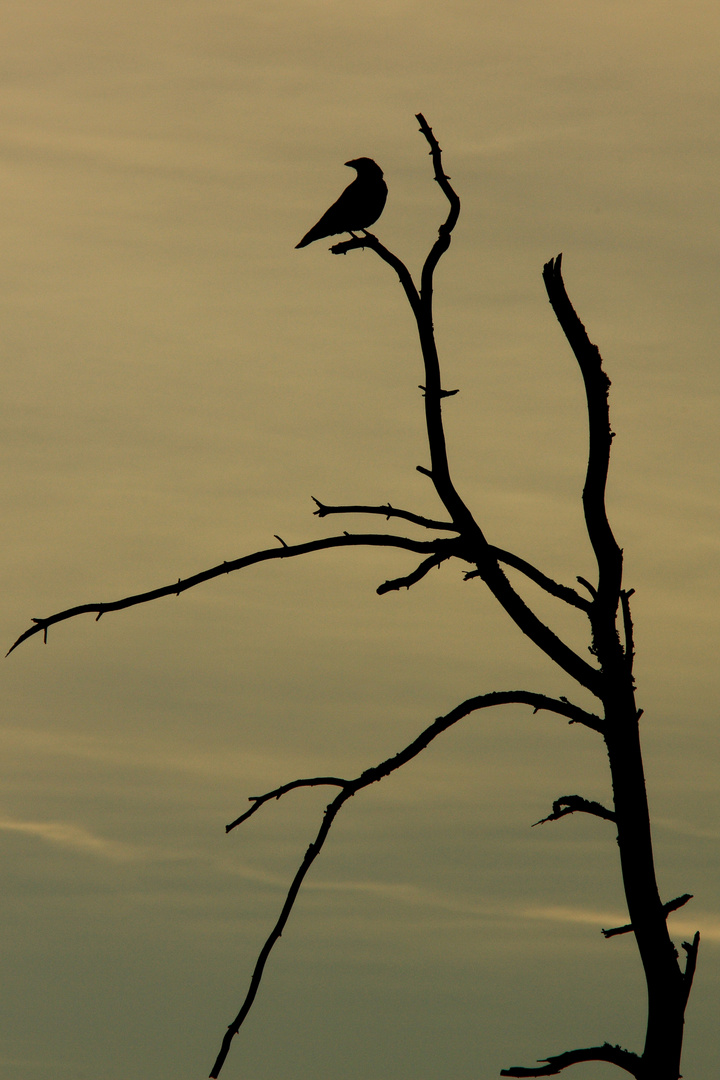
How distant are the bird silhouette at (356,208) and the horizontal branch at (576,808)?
838cm

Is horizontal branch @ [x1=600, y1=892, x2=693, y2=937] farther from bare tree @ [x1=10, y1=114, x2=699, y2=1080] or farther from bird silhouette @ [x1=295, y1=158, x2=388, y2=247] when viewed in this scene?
bird silhouette @ [x1=295, y1=158, x2=388, y2=247]

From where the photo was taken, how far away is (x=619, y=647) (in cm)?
869

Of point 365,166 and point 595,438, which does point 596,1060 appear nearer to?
point 595,438

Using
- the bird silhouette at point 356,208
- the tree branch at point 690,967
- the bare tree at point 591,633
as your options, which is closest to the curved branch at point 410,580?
the bare tree at point 591,633

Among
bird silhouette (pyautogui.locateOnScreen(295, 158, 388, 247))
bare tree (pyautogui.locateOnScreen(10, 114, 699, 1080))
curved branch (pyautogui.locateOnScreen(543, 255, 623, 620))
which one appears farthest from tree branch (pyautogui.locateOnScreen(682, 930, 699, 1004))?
bird silhouette (pyautogui.locateOnScreen(295, 158, 388, 247))

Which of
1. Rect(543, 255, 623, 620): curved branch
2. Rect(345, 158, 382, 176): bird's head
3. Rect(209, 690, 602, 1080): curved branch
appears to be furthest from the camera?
Rect(345, 158, 382, 176): bird's head

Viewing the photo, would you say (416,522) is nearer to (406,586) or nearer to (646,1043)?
(406,586)

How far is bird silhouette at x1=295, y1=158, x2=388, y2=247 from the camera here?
15.1 meters

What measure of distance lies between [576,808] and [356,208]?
8865 mm

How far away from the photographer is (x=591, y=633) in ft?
28.7

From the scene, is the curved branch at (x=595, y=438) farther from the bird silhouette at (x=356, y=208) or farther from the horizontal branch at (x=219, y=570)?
the bird silhouette at (x=356, y=208)

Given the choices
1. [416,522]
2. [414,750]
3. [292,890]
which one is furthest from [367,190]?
[292,890]

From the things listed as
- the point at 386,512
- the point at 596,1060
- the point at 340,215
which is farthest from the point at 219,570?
the point at 340,215

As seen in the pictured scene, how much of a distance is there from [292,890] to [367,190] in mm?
9851
